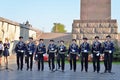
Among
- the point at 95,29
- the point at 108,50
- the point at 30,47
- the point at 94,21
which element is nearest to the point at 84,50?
the point at 108,50

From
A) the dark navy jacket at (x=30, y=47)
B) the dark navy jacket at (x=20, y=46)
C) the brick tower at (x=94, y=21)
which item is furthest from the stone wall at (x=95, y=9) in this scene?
the dark navy jacket at (x=20, y=46)

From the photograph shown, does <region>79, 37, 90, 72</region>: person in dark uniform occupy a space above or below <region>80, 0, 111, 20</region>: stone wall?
below

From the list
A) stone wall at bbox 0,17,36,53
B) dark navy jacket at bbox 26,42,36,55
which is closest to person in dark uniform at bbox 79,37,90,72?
dark navy jacket at bbox 26,42,36,55

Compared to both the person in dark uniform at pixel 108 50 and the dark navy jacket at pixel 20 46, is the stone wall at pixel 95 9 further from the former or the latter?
the person in dark uniform at pixel 108 50

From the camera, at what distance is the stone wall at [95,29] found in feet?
95.8

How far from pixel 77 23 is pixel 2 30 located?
6.27 metres

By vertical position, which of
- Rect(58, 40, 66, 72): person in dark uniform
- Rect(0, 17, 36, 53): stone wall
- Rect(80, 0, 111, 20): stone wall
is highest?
Rect(80, 0, 111, 20): stone wall

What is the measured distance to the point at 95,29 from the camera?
29500 millimetres

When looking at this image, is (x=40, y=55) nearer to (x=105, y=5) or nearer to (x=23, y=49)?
(x=23, y=49)

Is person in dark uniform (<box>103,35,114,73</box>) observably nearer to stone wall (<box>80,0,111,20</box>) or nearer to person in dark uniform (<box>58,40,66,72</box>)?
person in dark uniform (<box>58,40,66,72</box>)

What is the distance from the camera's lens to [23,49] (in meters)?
17.5

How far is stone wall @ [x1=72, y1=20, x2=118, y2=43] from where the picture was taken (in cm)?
2919

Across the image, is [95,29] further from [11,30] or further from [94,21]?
Result: [11,30]

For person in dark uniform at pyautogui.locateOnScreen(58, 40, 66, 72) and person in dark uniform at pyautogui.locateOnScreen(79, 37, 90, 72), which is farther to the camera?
person in dark uniform at pyautogui.locateOnScreen(58, 40, 66, 72)
